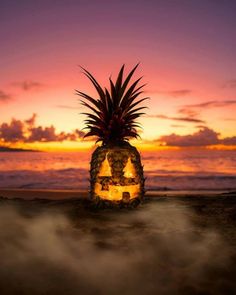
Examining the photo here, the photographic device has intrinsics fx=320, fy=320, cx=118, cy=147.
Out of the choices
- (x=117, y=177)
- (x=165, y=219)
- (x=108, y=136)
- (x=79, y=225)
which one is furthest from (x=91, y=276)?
(x=108, y=136)

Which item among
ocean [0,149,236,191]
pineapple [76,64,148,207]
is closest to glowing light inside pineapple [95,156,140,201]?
pineapple [76,64,148,207]

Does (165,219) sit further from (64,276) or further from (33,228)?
(64,276)

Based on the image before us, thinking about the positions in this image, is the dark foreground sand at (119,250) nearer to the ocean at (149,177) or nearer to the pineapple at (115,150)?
the pineapple at (115,150)

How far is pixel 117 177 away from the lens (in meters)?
8.89

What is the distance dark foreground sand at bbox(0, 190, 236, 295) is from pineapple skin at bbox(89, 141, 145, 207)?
0.35 m

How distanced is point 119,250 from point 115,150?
3.91m

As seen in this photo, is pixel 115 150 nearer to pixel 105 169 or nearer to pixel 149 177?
pixel 105 169

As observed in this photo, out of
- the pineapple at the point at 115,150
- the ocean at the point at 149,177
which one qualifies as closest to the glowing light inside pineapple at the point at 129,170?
the pineapple at the point at 115,150

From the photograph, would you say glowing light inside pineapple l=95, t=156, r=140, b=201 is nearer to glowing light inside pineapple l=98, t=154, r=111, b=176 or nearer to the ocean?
glowing light inside pineapple l=98, t=154, r=111, b=176

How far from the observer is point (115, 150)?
29.8 ft

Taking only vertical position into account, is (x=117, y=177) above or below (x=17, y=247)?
above

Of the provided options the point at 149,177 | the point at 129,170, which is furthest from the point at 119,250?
the point at 149,177

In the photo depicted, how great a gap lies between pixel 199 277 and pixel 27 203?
7.33 m

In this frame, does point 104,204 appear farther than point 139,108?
No
